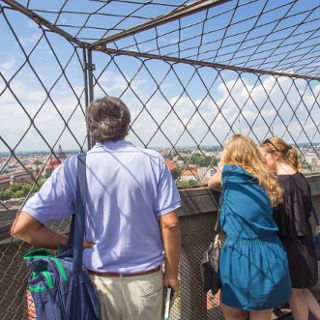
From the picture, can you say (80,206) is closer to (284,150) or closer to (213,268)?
(213,268)

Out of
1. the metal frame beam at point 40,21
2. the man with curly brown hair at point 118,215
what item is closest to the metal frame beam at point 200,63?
the metal frame beam at point 40,21

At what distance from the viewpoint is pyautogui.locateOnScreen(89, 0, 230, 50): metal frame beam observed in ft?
5.43

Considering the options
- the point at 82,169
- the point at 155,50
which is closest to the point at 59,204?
the point at 82,169

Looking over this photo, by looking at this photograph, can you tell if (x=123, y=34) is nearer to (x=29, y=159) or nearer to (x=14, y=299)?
(x=29, y=159)

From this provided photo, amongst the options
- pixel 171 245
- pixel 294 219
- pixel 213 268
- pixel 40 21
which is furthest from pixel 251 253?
pixel 40 21

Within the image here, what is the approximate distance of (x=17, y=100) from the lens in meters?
1.67

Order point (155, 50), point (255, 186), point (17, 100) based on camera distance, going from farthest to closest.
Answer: point (155, 50) → point (255, 186) → point (17, 100)

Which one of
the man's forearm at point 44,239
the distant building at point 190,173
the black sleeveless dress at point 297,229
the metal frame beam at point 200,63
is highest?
the metal frame beam at point 200,63

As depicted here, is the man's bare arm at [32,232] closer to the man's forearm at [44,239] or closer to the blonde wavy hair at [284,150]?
the man's forearm at [44,239]

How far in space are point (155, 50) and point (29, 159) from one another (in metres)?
1.02

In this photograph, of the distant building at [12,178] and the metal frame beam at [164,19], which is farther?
the metal frame beam at [164,19]

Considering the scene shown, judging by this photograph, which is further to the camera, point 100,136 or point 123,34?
point 123,34

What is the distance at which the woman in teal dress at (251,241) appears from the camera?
6.22 ft

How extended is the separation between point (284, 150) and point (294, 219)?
1.46 feet
